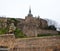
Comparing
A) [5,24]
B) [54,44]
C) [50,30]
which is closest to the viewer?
[54,44]

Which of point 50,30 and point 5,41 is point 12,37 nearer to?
point 5,41

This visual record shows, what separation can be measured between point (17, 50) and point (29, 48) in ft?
2.56

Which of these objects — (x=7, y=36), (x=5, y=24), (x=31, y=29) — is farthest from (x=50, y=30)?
(x=7, y=36)

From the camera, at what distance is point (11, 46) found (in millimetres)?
12992

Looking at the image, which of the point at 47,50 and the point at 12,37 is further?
the point at 12,37

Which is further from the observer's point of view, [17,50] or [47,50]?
[17,50]

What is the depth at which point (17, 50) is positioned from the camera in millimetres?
12734

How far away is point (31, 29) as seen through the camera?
2934 centimetres

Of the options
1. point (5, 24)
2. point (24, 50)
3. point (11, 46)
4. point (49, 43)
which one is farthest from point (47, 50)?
point (5, 24)

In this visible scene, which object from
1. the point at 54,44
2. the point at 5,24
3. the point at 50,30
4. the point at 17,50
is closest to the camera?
the point at 54,44

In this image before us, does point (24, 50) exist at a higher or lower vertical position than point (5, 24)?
lower

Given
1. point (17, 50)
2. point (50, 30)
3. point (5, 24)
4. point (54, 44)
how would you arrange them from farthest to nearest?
1. point (50, 30)
2. point (5, 24)
3. point (17, 50)
4. point (54, 44)

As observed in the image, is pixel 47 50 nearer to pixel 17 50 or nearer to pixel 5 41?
pixel 17 50

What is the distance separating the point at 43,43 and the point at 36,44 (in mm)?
403
